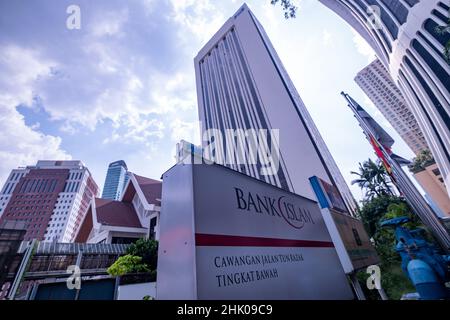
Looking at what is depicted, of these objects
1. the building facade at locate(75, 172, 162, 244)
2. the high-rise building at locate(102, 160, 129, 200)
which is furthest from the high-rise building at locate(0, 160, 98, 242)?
the high-rise building at locate(102, 160, 129, 200)

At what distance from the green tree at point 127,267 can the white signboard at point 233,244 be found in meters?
8.50

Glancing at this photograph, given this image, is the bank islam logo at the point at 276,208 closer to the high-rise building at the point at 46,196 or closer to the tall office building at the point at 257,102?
the tall office building at the point at 257,102

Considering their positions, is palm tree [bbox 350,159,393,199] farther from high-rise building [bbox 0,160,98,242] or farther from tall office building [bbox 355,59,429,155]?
high-rise building [bbox 0,160,98,242]

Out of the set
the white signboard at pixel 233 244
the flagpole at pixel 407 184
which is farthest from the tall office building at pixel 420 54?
the white signboard at pixel 233 244

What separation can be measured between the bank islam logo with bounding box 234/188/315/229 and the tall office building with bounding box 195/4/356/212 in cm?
615

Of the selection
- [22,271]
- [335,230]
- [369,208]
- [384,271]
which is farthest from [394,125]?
[22,271]

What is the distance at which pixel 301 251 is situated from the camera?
3.00 meters

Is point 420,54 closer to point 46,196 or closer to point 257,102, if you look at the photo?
point 257,102

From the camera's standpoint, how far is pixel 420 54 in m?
10.9

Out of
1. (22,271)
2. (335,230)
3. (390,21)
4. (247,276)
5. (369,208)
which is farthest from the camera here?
(369,208)

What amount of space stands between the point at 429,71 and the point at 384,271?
1081cm

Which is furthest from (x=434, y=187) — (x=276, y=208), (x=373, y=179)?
(x=276, y=208)

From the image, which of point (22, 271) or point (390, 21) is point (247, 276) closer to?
point (22, 271)

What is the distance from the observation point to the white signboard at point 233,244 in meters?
1.76
